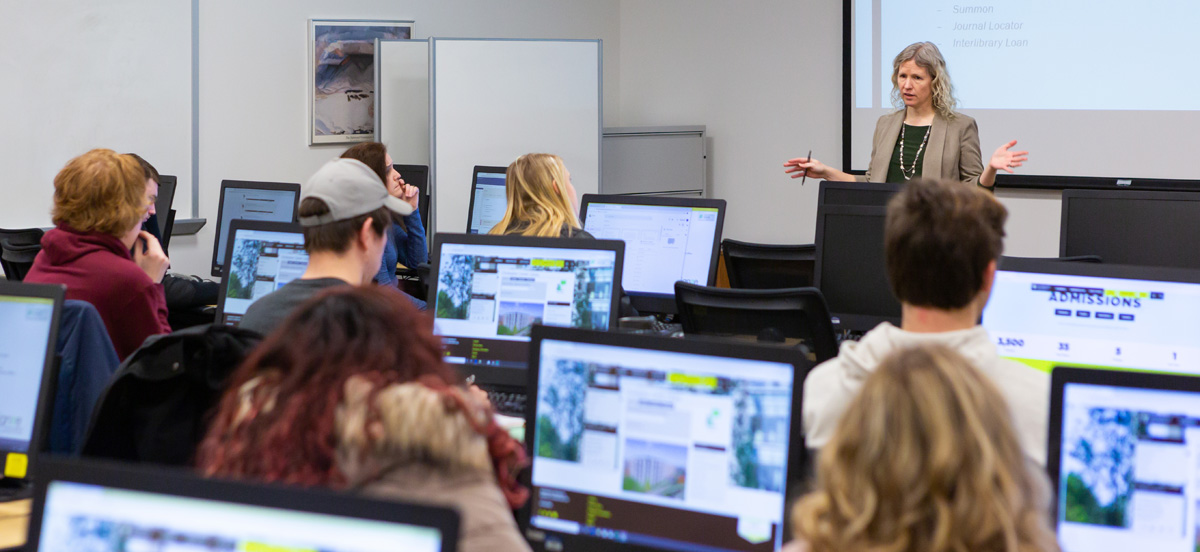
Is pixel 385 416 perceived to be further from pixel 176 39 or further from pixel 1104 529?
pixel 176 39

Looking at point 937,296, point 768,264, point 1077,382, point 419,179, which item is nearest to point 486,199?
point 419,179

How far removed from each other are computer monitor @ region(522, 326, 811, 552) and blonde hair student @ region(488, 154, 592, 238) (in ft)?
5.81

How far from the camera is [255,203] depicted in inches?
190

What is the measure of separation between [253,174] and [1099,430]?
18.3 feet

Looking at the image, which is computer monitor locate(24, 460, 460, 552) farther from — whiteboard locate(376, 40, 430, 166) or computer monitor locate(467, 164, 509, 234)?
whiteboard locate(376, 40, 430, 166)

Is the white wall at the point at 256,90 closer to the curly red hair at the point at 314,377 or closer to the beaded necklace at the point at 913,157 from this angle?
the beaded necklace at the point at 913,157

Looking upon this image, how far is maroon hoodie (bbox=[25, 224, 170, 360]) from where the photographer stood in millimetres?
2783

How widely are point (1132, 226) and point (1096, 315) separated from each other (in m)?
0.91

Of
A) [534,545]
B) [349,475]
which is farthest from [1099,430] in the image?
[349,475]

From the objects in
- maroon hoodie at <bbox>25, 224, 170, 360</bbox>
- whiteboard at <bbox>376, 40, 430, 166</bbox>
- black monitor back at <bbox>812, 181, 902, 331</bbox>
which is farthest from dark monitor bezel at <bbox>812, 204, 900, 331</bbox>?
whiteboard at <bbox>376, 40, 430, 166</bbox>

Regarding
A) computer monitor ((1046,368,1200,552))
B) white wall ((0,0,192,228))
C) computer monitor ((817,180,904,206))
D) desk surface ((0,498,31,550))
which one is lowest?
desk surface ((0,498,31,550))

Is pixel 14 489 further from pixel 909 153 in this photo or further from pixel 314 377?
pixel 909 153

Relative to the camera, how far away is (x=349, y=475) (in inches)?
42.4

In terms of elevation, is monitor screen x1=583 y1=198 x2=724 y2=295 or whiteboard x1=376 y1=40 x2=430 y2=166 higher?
whiteboard x1=376 y1=40 x2=430 y2=166
